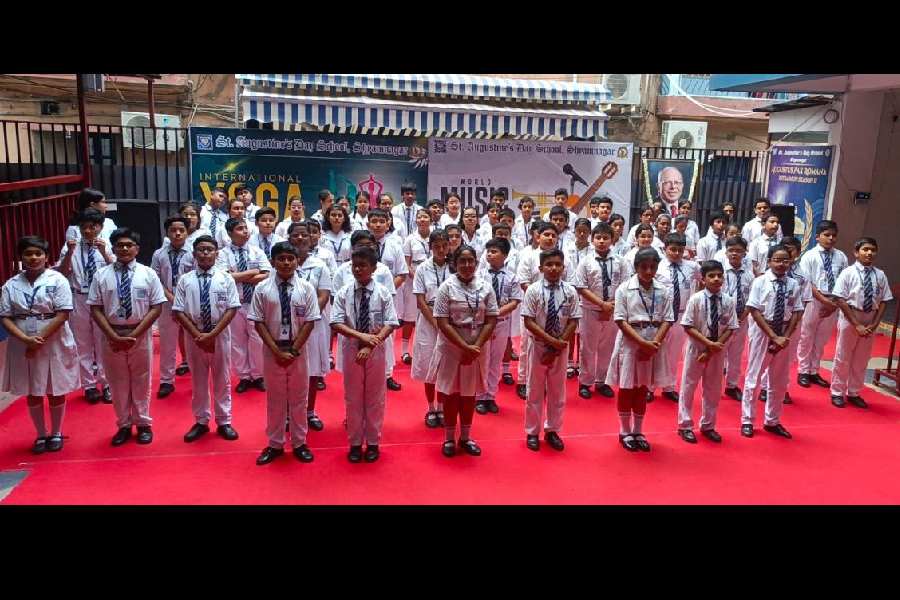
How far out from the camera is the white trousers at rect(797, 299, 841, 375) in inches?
270

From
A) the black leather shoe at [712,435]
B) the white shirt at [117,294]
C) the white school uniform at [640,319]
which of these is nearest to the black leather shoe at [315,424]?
the white shirt at [117,294]

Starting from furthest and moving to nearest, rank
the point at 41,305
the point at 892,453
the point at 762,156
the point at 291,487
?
the point at 762,156, the point at 892,453, the point at 41,305, the point at 291,487

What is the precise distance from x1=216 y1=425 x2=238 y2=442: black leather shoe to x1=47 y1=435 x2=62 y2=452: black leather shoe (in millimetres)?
1089

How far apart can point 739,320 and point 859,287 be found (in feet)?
4.44

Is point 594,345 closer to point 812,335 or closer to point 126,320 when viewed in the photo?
point 812,335

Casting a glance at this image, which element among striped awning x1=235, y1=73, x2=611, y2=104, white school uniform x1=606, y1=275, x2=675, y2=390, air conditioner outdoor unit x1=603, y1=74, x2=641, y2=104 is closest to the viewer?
white school uniform x1=606, y1=275, x2=675, y2=390

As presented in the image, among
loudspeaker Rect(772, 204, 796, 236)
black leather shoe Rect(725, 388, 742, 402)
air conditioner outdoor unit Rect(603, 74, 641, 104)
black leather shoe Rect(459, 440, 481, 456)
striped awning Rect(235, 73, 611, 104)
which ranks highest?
air conditioner outdoor unit Rect(603, 74, 641, 104)

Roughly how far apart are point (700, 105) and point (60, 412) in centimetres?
1604

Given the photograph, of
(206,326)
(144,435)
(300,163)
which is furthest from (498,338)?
(300,163)

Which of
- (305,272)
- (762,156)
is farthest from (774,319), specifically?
(762,156)

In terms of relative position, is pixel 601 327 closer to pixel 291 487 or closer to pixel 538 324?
pixel 538 324

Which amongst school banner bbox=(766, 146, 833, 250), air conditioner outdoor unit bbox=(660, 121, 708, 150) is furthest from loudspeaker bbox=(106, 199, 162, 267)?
air conditioner outdoor unit bbox=(660, 121, 708, 150)

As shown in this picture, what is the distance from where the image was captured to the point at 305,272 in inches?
222

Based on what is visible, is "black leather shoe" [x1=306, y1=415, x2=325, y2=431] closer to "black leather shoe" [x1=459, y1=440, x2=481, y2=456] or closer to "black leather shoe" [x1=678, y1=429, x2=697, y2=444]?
"black leather shoe" [x1=459, y1=440, x2=481, y2=456]
